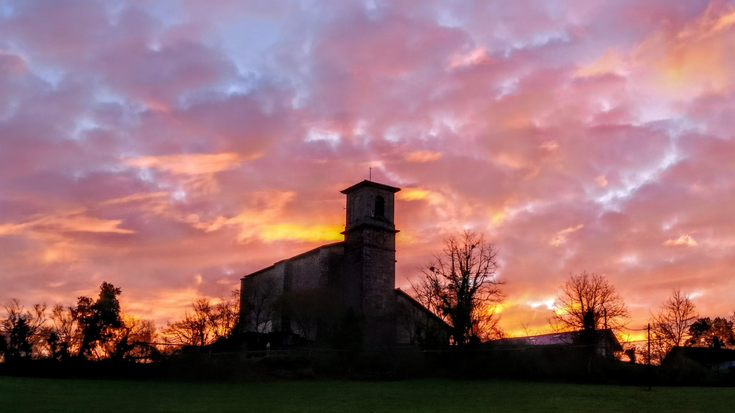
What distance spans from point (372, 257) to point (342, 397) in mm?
29968

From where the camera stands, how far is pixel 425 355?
4578 centimetres

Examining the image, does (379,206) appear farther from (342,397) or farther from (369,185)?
(342,397)

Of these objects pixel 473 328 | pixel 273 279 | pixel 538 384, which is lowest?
pixel 538 384

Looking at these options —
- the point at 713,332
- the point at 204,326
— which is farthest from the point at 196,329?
the point at 713,332

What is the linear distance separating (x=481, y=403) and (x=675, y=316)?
115ft

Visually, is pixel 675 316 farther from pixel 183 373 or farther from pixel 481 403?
pixel 183 373

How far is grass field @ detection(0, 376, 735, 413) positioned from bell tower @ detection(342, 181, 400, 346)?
19.7m

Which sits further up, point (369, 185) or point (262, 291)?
point (369, 185)

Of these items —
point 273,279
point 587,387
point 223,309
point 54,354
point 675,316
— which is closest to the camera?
point 587,387

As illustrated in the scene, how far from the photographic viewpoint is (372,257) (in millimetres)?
60000

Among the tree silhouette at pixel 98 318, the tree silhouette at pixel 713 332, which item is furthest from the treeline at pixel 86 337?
the tree silhouette at pixel 713 332

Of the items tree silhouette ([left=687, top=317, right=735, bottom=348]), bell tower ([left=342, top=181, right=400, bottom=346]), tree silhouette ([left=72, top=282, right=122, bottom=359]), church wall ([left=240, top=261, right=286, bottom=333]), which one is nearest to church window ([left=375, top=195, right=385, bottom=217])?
bell tower ([left=342, top=181, right=400, bottom=346])

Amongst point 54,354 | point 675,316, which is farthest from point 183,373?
point 675,316

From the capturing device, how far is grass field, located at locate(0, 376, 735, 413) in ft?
83.8
